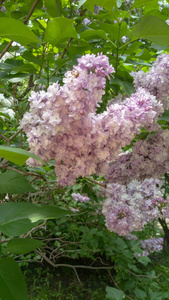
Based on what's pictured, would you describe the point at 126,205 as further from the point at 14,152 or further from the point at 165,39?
the point at 14,152

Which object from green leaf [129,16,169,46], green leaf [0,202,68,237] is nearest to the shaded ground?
green leaf [0,202,68,237]

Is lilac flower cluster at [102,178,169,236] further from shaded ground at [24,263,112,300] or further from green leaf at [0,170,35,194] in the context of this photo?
shaded ground at [24,263,112,300]

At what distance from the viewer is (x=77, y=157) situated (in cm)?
91

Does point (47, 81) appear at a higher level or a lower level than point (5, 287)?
higher

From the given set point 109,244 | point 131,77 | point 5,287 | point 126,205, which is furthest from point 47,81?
point 109,244

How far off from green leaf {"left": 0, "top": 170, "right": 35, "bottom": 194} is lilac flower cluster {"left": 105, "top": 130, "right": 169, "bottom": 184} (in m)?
0.59

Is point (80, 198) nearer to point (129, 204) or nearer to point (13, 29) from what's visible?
point (129, 204)

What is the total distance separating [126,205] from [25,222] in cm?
64

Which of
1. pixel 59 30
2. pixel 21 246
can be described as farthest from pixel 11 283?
pixel 59 30

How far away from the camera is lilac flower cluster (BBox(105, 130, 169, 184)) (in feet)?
4.05

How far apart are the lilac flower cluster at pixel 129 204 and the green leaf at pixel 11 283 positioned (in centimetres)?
63

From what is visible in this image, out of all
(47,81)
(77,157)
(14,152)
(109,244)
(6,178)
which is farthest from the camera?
(109,244)

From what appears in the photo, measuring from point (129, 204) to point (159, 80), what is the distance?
18.4 inches

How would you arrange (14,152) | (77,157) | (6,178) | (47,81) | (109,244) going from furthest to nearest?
(109,244)
(47,81)
(77,157)
(6,178)
(14,152)
